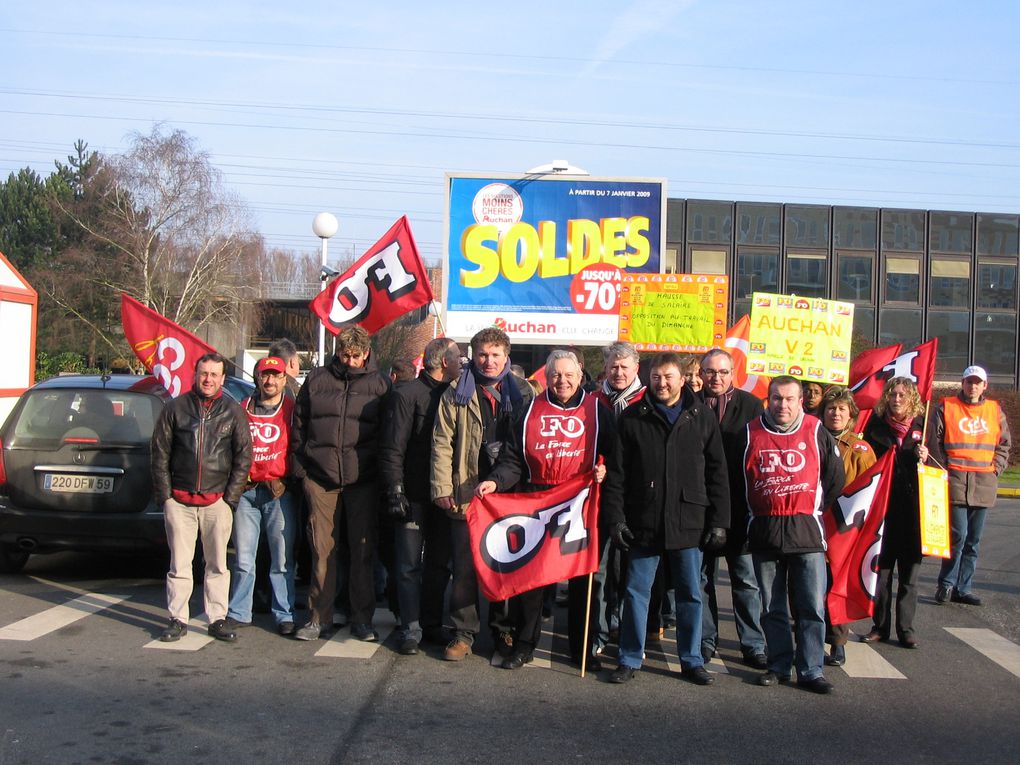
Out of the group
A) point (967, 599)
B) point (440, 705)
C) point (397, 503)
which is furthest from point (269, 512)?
point (967, 599)

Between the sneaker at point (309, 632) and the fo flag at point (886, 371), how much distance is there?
4.67 m

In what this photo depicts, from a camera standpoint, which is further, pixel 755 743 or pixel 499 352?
pixel 499 352

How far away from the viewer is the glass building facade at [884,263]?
47812mm

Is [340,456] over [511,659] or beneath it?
over

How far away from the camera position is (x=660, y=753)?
17.1ft

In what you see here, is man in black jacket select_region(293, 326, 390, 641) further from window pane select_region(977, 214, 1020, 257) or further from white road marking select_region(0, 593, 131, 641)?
window pane select_region(977, 214, 1020, 257)

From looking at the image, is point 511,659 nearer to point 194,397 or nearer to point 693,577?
point 693,577

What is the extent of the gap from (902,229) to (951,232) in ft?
7.38

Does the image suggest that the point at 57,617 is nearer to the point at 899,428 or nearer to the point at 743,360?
the point at 899,428

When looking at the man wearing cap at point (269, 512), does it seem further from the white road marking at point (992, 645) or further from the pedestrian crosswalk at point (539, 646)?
the white road marking at point (992, 645)

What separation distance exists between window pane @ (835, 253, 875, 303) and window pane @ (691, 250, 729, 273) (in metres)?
5.15

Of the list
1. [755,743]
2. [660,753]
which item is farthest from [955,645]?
[660,753]

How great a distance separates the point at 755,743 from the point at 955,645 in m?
2.98

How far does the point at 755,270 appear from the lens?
48.1 meters
